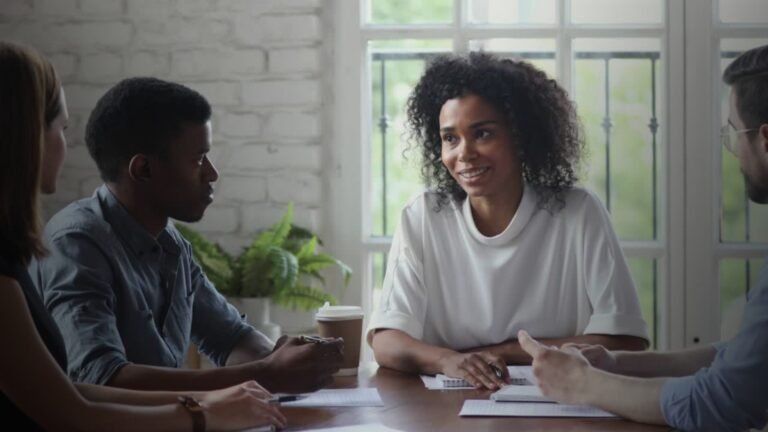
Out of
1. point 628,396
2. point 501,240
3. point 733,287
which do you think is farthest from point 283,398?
point 733,287

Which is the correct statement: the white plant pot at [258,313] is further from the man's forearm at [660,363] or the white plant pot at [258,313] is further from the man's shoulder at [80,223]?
the man's forearm at [660,363]

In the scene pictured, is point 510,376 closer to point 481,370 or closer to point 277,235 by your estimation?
point 481,370

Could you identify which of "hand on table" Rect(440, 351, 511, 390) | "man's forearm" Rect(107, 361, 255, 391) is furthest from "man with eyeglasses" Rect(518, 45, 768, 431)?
"man's forearm" Rect(107, 361, 255, 391)

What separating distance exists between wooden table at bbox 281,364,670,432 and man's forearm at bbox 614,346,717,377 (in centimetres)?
27

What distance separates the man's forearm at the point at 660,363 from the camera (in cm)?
208

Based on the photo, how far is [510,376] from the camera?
2.19 metres

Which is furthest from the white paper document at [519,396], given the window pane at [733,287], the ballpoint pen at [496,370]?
the window pane at [733,287]

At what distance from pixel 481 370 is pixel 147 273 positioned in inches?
26.4

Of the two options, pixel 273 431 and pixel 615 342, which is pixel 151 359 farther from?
pixel 615 342

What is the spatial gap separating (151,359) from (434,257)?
82cm

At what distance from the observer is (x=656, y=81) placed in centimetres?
351

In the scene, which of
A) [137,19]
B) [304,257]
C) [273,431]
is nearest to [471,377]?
[273,431]

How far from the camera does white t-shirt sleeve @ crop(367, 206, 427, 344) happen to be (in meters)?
2.51

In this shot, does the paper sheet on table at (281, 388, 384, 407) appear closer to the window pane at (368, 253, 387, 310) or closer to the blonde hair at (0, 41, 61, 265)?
the blonde hair at (0, 41, 61, 265)
